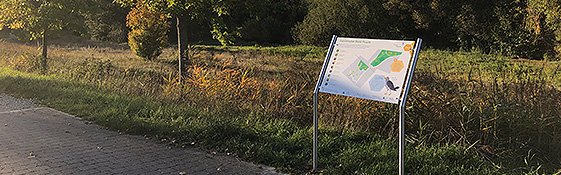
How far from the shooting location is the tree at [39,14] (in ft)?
47.4

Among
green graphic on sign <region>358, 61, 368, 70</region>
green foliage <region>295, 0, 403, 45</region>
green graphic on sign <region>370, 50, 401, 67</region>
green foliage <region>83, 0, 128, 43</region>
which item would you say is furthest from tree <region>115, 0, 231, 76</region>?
green foliage <region>83, 0, 128, 43</region>

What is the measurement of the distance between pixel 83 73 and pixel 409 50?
33.8 feet

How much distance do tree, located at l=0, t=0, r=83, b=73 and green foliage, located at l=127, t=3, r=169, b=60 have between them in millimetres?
6483

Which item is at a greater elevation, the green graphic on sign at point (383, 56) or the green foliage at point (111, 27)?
the green graphic on sign at point (383, 56)

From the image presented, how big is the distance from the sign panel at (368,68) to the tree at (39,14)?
1157 centimetres

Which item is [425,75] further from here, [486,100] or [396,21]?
[396,21]

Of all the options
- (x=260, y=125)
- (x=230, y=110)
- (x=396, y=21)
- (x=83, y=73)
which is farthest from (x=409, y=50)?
(x=396, y=21)

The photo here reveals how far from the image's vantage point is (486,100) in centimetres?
658

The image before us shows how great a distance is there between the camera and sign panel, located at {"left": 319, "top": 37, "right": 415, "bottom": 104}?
4.52 m

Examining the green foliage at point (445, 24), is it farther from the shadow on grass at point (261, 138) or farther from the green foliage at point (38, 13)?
the shadow on grass at point (261, 138)

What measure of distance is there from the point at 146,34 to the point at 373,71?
18686 mm

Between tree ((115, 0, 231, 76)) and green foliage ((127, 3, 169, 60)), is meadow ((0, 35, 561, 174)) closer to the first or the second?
tree ((115, 0, 231, 76))

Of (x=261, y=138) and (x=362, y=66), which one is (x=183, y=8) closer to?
(x=261, y=138)

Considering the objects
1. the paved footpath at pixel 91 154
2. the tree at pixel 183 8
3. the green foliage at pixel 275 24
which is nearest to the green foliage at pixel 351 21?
the green foliage at pixel 275 24
